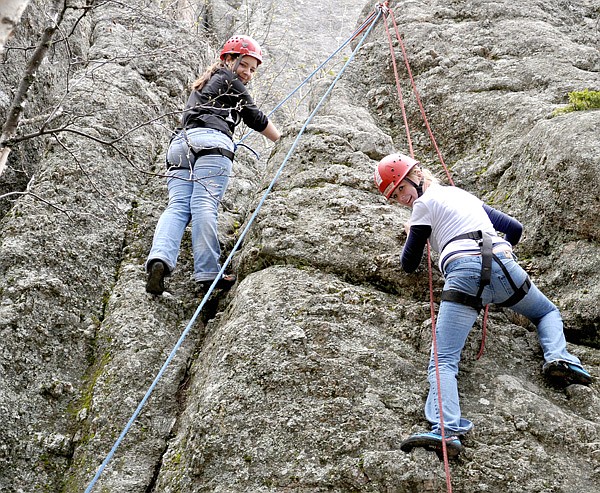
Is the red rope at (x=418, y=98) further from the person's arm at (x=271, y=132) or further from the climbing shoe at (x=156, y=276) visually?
the climbing shoe at (x=156, y=276)

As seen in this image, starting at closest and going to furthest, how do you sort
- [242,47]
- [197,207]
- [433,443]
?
1. [433,443]
2. [197,207]
3. [242,47]

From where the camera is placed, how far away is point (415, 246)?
5.27 meters

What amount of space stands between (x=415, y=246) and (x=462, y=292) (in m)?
0.68

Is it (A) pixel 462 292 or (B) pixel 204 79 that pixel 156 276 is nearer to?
(B) pixel 204 79

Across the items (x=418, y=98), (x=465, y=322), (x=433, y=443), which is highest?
(x=418, y=98)

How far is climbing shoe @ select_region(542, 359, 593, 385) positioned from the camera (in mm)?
4676

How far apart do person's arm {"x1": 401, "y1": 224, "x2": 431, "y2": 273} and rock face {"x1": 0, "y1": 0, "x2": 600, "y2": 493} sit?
0.83 ft

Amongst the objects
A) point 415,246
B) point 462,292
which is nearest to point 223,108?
point 415,246

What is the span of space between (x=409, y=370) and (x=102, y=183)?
13.6ft

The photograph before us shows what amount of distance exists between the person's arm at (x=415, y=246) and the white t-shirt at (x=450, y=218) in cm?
5

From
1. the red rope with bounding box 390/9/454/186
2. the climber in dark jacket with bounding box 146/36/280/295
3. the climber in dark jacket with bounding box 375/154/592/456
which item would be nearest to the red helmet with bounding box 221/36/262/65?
the climber in dark jacket with bounding box 146/36/280/295

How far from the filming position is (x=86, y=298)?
614cm

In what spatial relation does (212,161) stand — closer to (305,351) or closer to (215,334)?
(215,334)

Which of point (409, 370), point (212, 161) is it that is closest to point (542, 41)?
point (212, 161)
